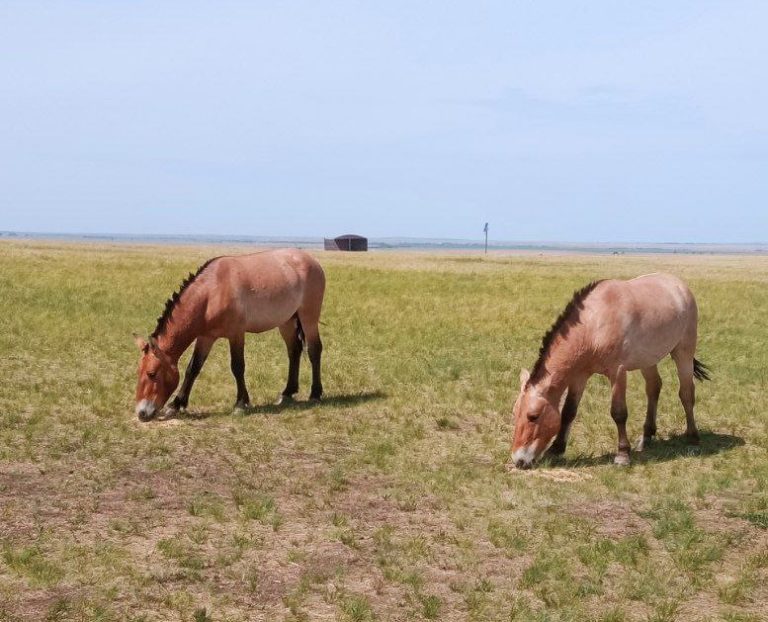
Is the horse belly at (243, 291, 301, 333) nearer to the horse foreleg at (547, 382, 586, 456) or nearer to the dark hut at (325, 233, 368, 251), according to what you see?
the horse foreleg at (547, 382, 586, 456)

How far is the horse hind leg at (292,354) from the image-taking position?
15.5 m

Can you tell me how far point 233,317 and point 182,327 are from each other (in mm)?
894

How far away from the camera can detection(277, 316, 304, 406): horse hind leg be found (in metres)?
15.5

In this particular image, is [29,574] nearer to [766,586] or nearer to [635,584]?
[635,584]

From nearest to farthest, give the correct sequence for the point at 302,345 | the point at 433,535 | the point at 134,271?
the point at 433,535, the point at 302,345, the point at 134,271

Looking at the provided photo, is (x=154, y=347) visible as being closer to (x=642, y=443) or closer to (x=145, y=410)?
(x=145, y=410)

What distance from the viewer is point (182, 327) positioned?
543 inches

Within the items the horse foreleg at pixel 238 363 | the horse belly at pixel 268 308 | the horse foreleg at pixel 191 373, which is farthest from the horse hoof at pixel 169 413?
the horse belly at pixel 268 308

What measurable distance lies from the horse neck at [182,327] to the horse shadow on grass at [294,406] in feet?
3.29

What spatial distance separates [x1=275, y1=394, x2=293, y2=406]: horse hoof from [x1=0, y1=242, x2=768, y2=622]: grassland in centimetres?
52

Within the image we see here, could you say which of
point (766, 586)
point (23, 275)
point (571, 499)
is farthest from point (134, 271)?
point (766, 586)

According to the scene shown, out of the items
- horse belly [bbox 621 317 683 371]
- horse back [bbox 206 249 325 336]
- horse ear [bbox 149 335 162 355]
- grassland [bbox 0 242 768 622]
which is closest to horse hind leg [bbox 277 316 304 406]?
horse back [bbox 206 249 325 336]

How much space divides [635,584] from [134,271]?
35.0 metres

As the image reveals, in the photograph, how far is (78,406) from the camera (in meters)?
14.0
